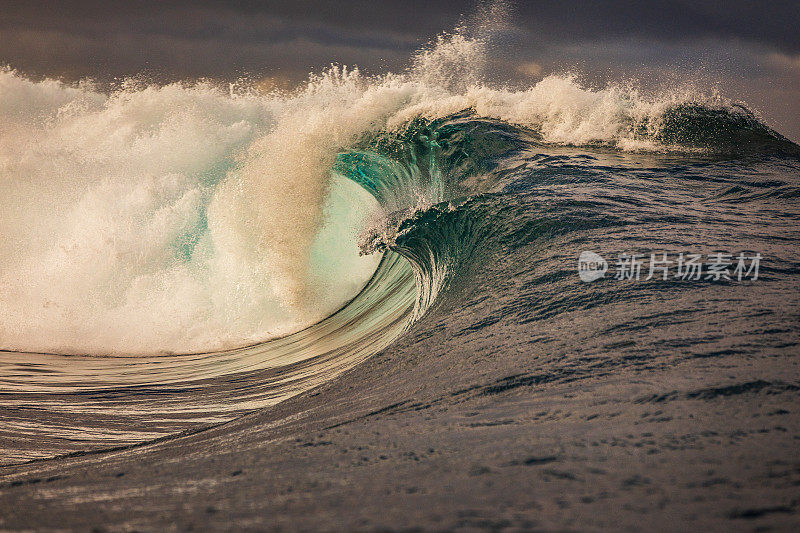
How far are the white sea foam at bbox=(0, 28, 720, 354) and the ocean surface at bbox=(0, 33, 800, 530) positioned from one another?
5 centimetres

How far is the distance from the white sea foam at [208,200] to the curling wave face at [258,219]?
34 millimetres

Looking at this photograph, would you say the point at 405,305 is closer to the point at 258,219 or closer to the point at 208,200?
the point at 258,219

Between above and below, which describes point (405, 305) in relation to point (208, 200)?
below

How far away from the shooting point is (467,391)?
3.31 m

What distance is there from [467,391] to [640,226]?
2.67 meters

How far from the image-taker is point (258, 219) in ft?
33.7

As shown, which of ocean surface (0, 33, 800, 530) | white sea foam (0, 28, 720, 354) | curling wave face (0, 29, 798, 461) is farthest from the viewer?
white sea foam (0, 28, 720, 354)

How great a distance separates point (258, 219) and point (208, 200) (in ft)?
6.94

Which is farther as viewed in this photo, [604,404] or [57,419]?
[57,419]

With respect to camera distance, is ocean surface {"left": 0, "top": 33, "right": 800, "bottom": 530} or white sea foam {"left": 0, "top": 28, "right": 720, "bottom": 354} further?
white sea foam {"left": 0, "top": 28, "right": 720, "bottom": 354}

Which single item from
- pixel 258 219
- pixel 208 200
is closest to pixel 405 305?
pixel 258 219

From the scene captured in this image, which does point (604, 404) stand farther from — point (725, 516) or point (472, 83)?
point (472, 83)

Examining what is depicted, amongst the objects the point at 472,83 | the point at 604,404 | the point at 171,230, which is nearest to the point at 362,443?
the point at 604,404

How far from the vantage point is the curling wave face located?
661 centimetres
